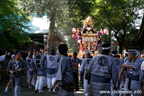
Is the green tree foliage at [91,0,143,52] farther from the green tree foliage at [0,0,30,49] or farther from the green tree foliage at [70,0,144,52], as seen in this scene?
the green tree foliage at [0,0,30,49]

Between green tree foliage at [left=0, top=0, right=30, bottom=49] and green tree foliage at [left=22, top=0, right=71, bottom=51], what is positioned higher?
green tree foliage at [left=22, top=0, right=71, bottom=51]

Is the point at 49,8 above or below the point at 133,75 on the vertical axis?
above

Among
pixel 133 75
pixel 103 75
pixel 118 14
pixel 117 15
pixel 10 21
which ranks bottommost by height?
pixel 133 75

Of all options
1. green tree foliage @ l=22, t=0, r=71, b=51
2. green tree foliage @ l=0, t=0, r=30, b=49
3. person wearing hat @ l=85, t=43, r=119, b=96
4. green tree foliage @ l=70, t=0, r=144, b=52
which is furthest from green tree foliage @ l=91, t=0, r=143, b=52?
person wearing hat @ l=85, t=43, r=119, b=96

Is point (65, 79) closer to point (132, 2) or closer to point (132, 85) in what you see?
point (132, 85)

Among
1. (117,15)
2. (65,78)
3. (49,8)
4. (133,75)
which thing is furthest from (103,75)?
(117,15)

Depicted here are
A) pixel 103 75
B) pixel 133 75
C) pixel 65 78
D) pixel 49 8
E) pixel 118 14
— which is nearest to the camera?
pixel 103 75

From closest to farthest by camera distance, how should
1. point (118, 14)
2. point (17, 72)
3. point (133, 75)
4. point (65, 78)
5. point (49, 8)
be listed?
point (65, 78), point (133, 75), point (17, 72), point (49, 8), point (118, 14)

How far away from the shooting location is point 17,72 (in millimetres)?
5793

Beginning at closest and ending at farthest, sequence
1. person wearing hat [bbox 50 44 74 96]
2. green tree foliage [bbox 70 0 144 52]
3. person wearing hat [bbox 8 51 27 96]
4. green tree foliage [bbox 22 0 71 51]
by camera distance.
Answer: person wearing hat [bbox 50 44 74 96] → person wearing hat [bbox 8 51 27 96] → green tree foliage [bbox 22 0 71 51] → green tree foliage [bbox 70 0 144 52]

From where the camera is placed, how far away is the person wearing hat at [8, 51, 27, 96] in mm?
5695

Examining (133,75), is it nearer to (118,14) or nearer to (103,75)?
(103,75)

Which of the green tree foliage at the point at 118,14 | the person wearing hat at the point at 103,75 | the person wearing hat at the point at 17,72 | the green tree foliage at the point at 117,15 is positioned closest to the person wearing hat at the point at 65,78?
the person wearing hat at the point at 103,75

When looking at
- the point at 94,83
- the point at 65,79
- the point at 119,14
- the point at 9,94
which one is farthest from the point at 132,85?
the point at 119,14
